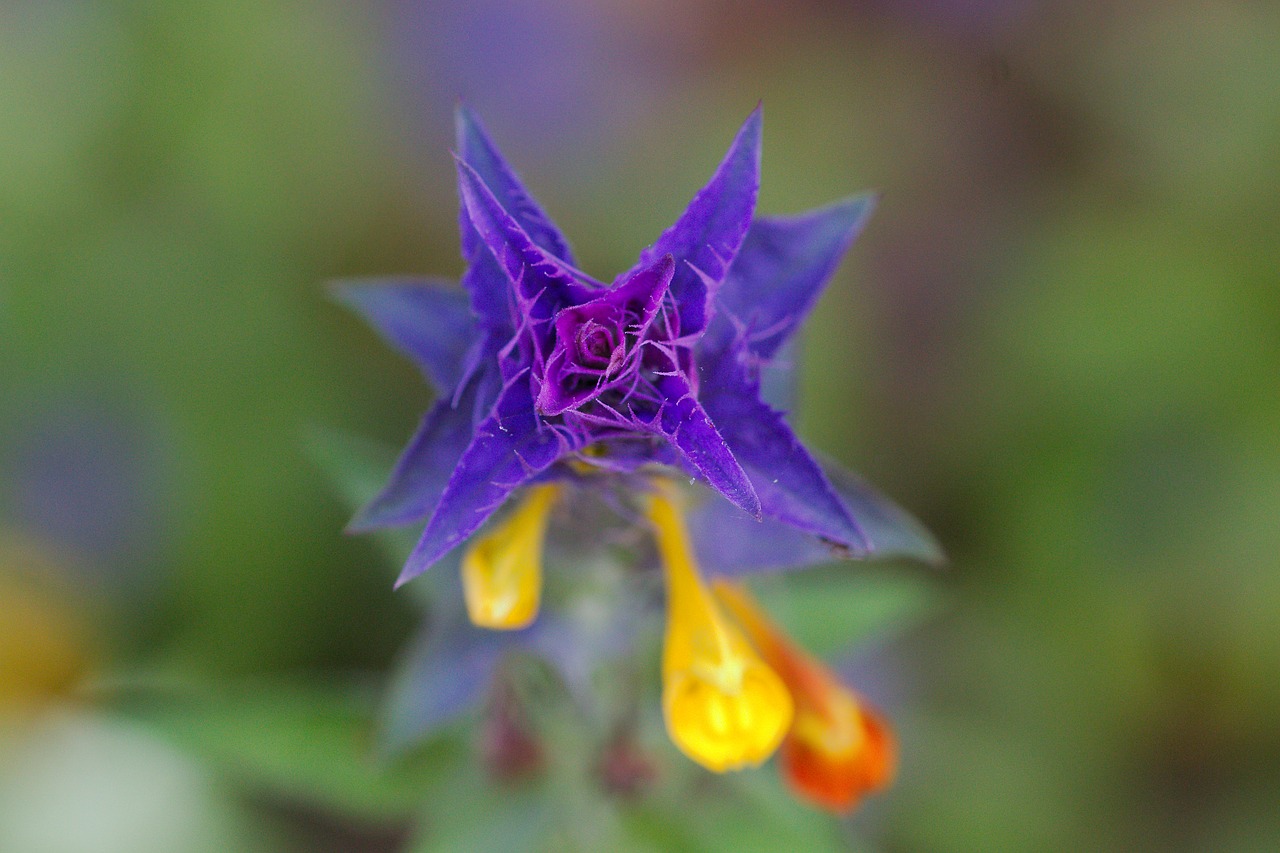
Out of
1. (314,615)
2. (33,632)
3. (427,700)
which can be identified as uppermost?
(427,700)

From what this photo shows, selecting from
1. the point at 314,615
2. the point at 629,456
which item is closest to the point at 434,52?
the point at 314,615

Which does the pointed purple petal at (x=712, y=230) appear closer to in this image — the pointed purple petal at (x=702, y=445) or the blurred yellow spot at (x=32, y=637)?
the pointed purple petal at (x=702, y=445)

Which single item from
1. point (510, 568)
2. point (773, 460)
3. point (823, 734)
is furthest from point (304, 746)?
point (773, 460)

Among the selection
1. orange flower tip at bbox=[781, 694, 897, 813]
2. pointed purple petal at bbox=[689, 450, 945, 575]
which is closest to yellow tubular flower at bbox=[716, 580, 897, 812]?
orange flower tip at bbox=[781, 694, 897, 813]

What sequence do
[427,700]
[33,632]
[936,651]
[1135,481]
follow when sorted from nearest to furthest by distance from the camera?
[427,700]
[33,632]
[1135,481]
[936,651]

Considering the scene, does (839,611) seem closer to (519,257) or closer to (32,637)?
(519,257)

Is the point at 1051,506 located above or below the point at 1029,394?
below

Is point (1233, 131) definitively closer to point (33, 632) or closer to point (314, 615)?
point (314, 615)

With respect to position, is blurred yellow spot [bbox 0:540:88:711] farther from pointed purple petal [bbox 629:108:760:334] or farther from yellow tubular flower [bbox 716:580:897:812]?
pointed purple petal [bbox 629:108:760:334]
